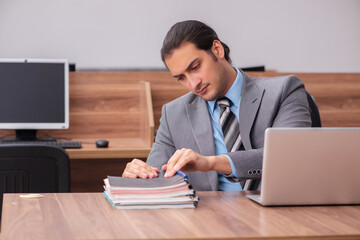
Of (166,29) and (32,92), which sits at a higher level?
(166,29)

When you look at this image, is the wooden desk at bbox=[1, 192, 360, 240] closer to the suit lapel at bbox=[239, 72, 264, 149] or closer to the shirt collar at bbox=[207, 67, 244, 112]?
the suit lapel at bbox=[239, 72, 264, 149]

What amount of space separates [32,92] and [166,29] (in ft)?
6.71

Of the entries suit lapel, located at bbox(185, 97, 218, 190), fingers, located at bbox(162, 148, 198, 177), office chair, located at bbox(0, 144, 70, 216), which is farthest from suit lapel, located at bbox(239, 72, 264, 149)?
office chair, located at bbox(0, 144, 70, 216)

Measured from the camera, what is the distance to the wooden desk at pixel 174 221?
1041mm

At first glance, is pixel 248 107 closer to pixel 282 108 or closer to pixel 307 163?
pixel 282 108

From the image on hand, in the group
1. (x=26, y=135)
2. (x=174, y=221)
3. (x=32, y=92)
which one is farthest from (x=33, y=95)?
(x=174, y=221)

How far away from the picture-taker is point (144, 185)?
1305mm

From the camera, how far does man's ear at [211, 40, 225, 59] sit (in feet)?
5.81

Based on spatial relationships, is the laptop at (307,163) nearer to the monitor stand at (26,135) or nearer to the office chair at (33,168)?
the office chair at (33,168)

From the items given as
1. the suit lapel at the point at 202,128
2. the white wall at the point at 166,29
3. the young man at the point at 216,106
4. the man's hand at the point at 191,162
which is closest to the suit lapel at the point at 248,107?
the young man at the point at 216,106

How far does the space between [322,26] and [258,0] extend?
0.68 m

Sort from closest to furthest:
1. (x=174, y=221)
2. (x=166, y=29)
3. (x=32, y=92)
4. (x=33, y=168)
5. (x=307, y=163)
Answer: (x=174, y=221) < (x=307, y=163) < (x=33, y=168) < (x=32, y=92) < (x=166, y=29)

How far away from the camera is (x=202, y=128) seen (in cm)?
173

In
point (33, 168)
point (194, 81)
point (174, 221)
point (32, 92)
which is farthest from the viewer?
point (32, 92)
